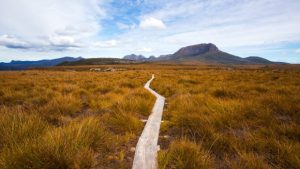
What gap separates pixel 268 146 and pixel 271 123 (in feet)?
4.46

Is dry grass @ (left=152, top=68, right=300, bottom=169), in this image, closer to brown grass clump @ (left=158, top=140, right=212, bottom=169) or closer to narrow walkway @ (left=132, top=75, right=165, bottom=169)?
brown grass clump @ (left=158, top=140, right=212, bottom=169)

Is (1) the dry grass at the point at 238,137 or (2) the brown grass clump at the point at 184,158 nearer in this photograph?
(2) the brown grass clump at the point at 184,158

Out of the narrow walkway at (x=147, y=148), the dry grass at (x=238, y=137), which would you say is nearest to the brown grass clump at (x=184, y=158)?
the dry grass at (x=238, y=137)

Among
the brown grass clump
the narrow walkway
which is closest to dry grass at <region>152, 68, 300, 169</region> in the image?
the brown grass clump

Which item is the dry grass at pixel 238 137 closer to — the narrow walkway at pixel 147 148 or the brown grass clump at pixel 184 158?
the brown grass clump at pixel 184 158

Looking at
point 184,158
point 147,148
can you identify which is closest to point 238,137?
point 184,158

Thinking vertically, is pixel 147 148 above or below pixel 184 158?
below

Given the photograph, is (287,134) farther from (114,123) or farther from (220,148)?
(114,123)

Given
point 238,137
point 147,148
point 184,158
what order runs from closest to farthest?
point 184,158, point 147,148, point 238,137

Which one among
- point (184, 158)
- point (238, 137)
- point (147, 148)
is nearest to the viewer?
point (184, 158)

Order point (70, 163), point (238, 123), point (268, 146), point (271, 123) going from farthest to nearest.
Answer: point (238, 123) < point (271, 123) < point (268, 146) < point (70, 163)

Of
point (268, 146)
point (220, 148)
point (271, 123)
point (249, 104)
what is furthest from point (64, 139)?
point (249, 104)

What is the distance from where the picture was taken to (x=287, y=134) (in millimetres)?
3893

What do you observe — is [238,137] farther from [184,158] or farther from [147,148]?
[147,148]
